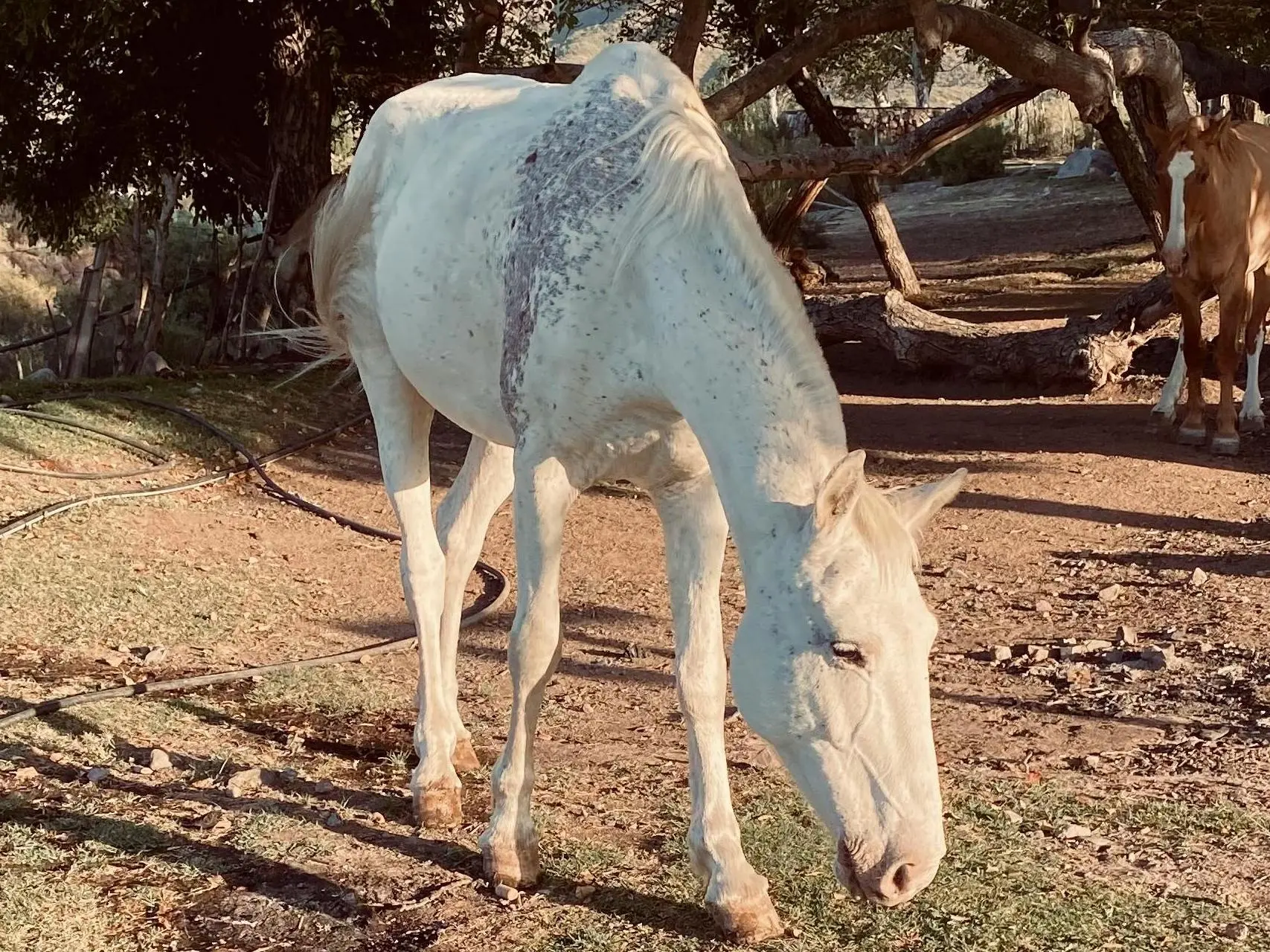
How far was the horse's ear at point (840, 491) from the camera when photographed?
90.3 inches

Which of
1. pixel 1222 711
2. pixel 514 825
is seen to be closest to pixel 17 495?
pixel 514 825

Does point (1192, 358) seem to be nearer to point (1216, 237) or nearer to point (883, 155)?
point (1216, 237)

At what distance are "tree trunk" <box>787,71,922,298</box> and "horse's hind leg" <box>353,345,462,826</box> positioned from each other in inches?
355

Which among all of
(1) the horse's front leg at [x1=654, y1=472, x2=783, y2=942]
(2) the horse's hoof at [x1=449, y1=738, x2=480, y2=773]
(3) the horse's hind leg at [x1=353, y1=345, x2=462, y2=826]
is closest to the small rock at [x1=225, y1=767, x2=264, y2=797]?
(3) the horse's hind leg at [x1=353, y1=345, x2=462, y2=826]

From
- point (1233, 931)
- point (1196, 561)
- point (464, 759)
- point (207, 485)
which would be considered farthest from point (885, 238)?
point (1233, 931)

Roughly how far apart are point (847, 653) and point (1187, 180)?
6.43 m

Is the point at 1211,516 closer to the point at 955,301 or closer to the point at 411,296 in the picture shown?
the point at 411,296

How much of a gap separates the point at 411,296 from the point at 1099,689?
270 centimetres

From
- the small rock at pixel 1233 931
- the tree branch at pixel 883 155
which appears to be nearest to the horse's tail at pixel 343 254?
the small rock at pixel 1233 931

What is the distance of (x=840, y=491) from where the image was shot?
2342 mm

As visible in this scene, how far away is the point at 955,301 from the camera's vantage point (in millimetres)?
13633

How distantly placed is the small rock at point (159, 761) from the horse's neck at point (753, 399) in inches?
82.9

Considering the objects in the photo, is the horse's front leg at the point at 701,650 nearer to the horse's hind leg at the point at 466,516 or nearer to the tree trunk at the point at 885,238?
the horse's hind leg at the point at 466,516

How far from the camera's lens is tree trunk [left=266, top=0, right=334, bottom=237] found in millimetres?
10094
